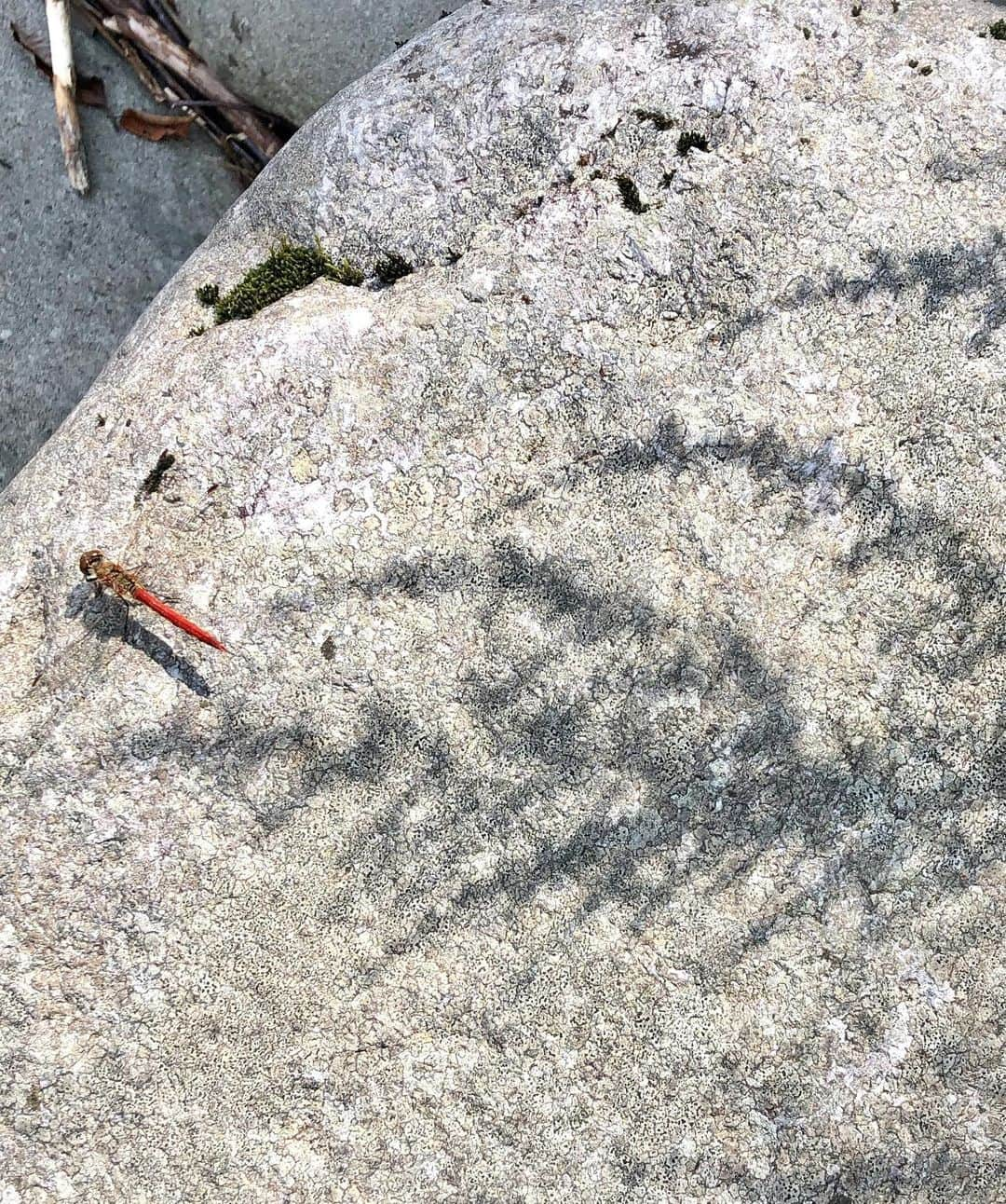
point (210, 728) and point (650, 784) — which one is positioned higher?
point (210, 728)

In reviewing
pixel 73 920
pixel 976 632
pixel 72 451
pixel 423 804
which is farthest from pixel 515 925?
pixel 72 451

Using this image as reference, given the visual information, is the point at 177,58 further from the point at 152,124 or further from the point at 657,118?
the point at 657,118

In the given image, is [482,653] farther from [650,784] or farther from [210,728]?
[210,728]

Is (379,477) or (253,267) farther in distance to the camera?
(253,267)

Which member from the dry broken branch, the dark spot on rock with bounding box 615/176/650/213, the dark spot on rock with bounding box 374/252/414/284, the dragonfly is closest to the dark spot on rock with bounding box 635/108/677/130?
the dark spot on rock with bounding box 615/176/650/213

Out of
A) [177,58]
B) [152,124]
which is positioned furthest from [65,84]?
[177,58]

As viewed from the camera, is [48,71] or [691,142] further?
[48,71]
